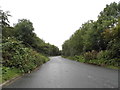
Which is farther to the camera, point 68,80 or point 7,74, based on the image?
point 7,74

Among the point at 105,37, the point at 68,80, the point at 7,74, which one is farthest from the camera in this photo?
the point at 105,37

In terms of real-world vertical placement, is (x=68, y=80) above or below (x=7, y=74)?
below

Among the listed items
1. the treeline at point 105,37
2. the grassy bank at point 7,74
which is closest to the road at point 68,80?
the grassy bank at point 7,74

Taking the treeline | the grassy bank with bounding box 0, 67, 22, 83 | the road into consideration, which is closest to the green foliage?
the grassy bank with bounding box 0, 67, 22, 83

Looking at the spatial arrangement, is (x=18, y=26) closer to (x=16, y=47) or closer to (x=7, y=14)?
(x=7, y=14)

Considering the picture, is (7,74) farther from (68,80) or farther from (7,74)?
(68,80)

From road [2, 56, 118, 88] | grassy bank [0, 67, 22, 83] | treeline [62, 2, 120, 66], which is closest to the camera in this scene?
road [2, 56, 118, 88]

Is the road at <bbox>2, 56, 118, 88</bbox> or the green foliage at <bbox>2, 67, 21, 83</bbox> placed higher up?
the green foliage at <bbox>2, 67, 21, 83</bbox>

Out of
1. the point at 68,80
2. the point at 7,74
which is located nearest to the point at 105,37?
the point at 68,80

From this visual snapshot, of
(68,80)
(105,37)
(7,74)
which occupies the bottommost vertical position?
(68,80)

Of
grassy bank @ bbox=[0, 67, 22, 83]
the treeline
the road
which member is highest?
the treeline

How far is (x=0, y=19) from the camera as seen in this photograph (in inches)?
571

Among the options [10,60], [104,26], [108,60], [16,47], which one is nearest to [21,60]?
[10,60]

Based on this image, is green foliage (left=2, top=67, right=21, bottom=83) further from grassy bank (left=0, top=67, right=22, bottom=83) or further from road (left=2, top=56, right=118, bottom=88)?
road (left=2, top=56, right=118, bottom=88)
